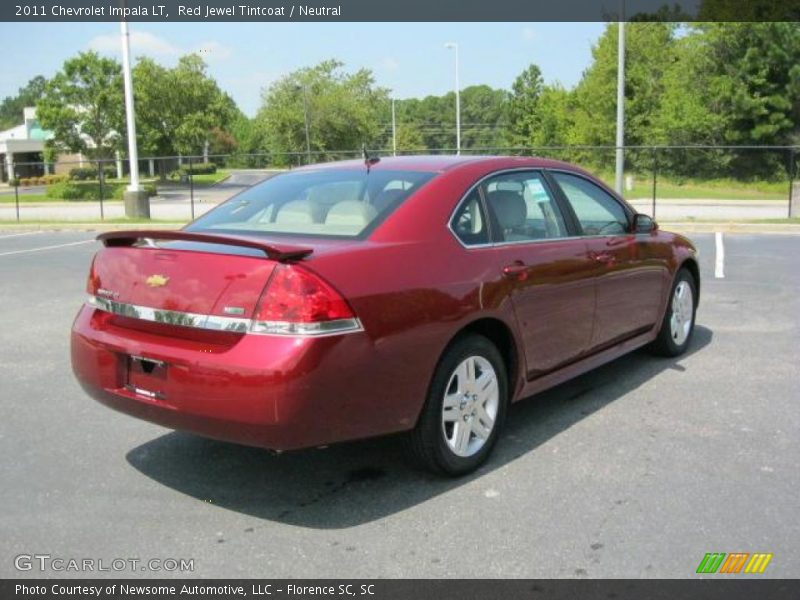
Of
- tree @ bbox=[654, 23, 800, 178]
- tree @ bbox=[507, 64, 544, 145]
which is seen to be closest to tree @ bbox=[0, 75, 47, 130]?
tree @ bbox=[507, 64, 544, 145]

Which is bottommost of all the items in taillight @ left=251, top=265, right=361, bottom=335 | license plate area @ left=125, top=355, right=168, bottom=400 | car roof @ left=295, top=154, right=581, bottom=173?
license plate area @ left=125, top=355, right=168, bottom=400

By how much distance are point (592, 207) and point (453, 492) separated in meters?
2.36

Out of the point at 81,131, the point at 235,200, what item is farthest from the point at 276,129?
the point at 235,200

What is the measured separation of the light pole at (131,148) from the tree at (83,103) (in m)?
22.4

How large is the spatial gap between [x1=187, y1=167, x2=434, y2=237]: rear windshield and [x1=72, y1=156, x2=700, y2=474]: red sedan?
1 centimetres

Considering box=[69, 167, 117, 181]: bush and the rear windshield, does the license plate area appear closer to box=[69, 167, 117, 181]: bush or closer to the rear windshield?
the rear windshield

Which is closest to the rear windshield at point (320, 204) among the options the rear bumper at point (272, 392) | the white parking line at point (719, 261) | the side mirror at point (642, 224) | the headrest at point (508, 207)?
the headrest at point (508, 207)

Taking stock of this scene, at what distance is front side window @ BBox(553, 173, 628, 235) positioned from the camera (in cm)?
518

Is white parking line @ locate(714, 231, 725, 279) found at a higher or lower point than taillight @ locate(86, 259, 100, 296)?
lower

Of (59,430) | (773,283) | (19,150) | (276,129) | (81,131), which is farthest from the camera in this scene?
(19,150)

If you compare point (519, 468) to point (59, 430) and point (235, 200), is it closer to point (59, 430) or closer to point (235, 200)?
point (235, 200)

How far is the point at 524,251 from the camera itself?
4.47 metres

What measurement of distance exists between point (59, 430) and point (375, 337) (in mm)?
2439

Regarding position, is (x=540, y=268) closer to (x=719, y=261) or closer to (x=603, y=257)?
(x=603, y=257)
